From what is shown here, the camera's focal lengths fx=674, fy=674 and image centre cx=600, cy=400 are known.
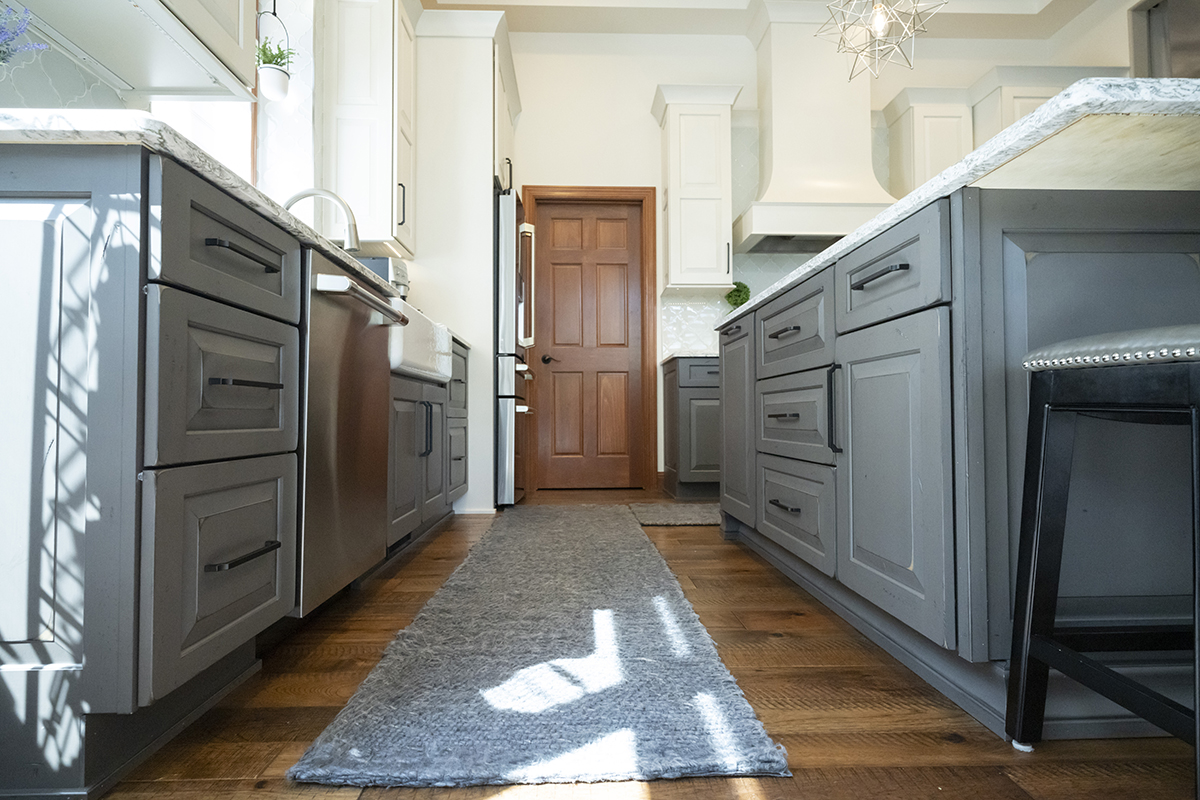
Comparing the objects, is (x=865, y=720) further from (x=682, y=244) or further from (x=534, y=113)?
(x=534, y=113)

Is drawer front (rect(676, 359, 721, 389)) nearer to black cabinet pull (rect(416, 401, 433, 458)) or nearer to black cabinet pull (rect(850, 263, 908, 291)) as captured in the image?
black cabinet pull (rect(416, 401, 433, 458))

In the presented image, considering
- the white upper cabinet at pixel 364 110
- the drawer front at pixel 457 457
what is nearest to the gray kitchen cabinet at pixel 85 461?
the drawer front at pixel 457 457

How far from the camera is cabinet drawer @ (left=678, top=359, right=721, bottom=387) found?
13.0ft

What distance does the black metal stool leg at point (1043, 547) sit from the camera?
3.03 ft

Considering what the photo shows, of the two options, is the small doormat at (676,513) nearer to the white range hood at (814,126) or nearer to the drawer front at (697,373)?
the drawer front at (697,373)

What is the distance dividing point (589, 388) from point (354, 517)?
3073 millimetres

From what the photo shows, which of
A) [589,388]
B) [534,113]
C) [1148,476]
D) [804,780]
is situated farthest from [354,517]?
[534,113]

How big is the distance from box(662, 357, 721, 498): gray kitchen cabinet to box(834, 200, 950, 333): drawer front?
8.02 feet

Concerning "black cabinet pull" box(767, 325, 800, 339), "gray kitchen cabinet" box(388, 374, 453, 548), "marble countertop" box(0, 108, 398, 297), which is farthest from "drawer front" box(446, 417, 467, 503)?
"marble countertop" box(0, 108, 398, 297)

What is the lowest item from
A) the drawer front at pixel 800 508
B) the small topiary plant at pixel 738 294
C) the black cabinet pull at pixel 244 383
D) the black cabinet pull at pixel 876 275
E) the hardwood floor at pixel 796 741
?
the hardwood floor at pixel 796 741

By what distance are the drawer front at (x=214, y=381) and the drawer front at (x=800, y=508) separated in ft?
3.79

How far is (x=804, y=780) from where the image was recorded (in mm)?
876

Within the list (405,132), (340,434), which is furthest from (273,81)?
(340,434)

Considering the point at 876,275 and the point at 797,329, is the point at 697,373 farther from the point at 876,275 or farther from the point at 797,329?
the point at 876,275
